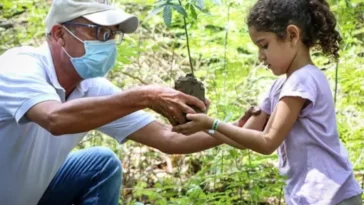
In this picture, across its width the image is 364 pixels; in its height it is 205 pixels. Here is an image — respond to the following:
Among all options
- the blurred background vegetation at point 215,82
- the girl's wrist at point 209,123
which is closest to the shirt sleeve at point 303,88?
the girl's wrist at point 209,123

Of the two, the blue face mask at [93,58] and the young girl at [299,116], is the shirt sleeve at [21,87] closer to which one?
the blue face mask at [93,58]

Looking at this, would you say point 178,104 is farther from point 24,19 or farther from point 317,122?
point 24,19

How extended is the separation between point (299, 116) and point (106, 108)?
0.91 metres

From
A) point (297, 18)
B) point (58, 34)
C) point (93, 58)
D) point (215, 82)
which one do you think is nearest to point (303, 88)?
point (297, 18)

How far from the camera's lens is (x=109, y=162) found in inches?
149

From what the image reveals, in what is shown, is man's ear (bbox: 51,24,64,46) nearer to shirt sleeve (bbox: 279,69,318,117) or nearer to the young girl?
the young girl

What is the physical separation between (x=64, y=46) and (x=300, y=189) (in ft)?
4.47

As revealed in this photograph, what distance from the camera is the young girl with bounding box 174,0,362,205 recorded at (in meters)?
3.09

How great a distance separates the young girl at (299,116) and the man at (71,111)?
37 centimetres

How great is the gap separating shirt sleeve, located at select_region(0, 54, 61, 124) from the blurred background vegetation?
0.87 meters

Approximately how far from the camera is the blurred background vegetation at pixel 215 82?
410cm

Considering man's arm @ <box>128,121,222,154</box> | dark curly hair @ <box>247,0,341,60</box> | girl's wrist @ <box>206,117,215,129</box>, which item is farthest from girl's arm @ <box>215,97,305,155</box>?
man's arm @ <box>128,121,222,154</box>

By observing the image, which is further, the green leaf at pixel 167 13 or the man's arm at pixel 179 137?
the man's arm at pixel 179 137

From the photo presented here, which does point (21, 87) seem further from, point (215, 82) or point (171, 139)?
point (215, 82)
